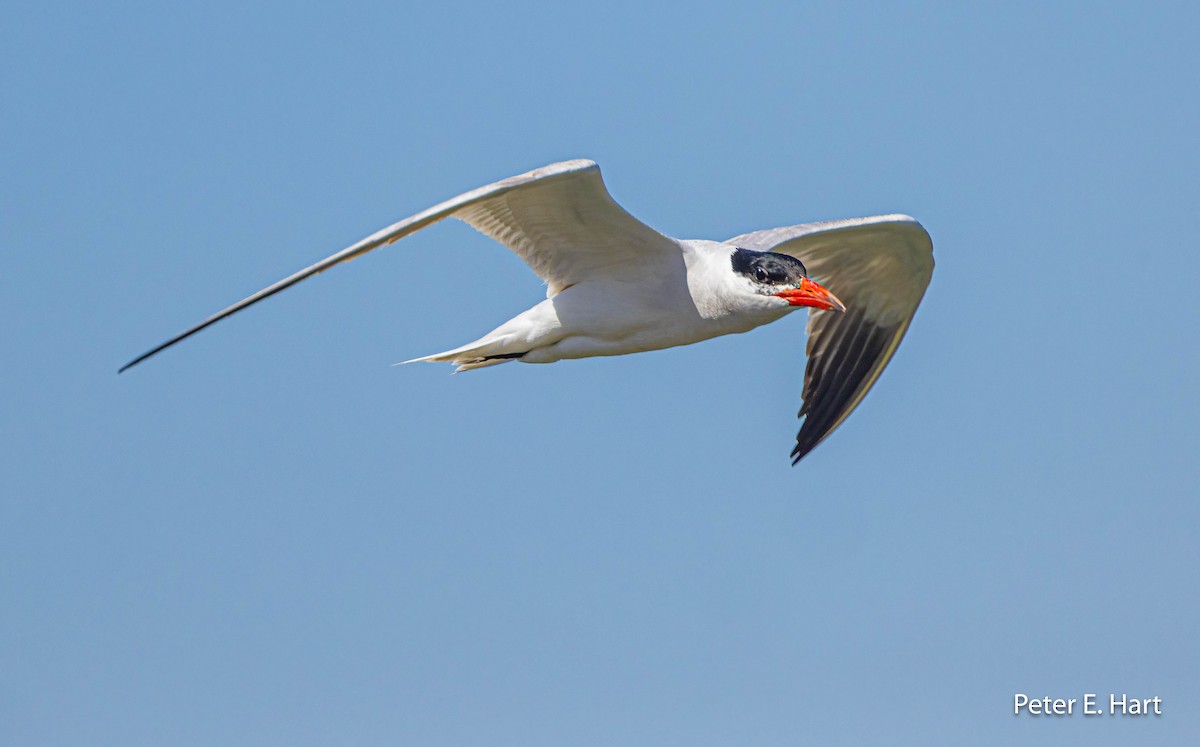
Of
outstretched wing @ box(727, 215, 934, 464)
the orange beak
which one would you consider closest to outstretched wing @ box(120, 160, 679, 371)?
the orange beak

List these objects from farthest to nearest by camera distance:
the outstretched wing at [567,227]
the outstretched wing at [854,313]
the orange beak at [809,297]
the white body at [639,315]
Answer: the outstretched wing at [854,313], the white body at [639,315], the orange beak at [809,297], the outstretched wing at [567,227]

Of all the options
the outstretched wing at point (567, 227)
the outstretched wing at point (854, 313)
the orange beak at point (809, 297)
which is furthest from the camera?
the outstretched wing at point (854, 313)

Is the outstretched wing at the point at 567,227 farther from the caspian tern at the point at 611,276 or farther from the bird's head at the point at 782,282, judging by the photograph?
the bird's head at the point at 782,282

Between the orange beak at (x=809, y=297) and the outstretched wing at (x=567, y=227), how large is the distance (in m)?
1.03

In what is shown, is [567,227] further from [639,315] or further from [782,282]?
[782,282]

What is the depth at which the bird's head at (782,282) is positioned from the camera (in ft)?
33.3

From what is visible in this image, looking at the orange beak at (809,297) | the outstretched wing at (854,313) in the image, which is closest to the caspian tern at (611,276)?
the orange beak at (809,297)

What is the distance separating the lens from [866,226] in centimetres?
1239

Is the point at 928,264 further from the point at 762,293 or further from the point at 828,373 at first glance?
the point at 762,293

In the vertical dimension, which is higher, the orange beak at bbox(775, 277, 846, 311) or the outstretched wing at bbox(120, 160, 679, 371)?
the outstretched wing at bbox(120, 160, 679, 371)

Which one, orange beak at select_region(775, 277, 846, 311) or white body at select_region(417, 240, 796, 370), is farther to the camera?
white body at select_region(417, 240, 796, 370)

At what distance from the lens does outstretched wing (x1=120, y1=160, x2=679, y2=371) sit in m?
9.73

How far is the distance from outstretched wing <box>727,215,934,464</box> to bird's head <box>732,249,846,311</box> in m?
2.47

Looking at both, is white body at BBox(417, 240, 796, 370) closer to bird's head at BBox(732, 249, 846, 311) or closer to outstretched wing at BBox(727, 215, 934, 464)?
bird's head at BBox(732, 249, 846, 311)
